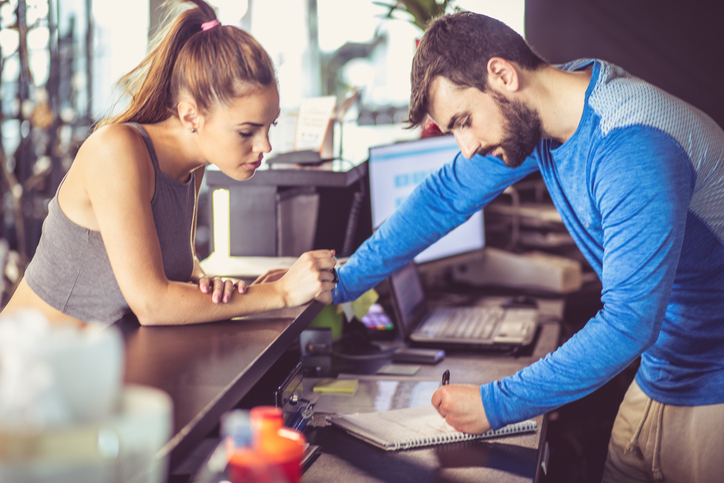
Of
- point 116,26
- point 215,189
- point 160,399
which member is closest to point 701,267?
point 160,399

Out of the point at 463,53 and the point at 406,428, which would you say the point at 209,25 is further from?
the point at 406,428

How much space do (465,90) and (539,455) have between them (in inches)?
27.9

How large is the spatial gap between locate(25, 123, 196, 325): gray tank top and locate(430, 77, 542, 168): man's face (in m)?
0.56

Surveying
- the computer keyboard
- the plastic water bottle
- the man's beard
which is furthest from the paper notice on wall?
the plastic water bottle

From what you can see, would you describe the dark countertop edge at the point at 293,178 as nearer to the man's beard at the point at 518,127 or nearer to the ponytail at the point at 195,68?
the ponytail at the point at 195,68

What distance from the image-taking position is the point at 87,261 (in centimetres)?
126

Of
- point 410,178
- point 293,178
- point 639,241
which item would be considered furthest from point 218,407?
point 410,178

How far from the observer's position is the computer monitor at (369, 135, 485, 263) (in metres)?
2.13

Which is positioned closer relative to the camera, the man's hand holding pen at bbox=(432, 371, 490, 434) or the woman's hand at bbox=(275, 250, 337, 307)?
the man's hand holding pen at bbox=(432, 371, 490, 434)

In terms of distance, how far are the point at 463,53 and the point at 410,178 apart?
1009mm

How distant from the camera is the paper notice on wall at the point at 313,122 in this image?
79.4 inches

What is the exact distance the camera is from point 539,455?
4.01 feet

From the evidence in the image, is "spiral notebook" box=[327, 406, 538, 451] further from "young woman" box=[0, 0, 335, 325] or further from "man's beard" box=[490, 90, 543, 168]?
"man's beard" box=[490, 90, 543, 168]

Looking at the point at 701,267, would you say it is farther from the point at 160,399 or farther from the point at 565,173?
the point at 160,399
